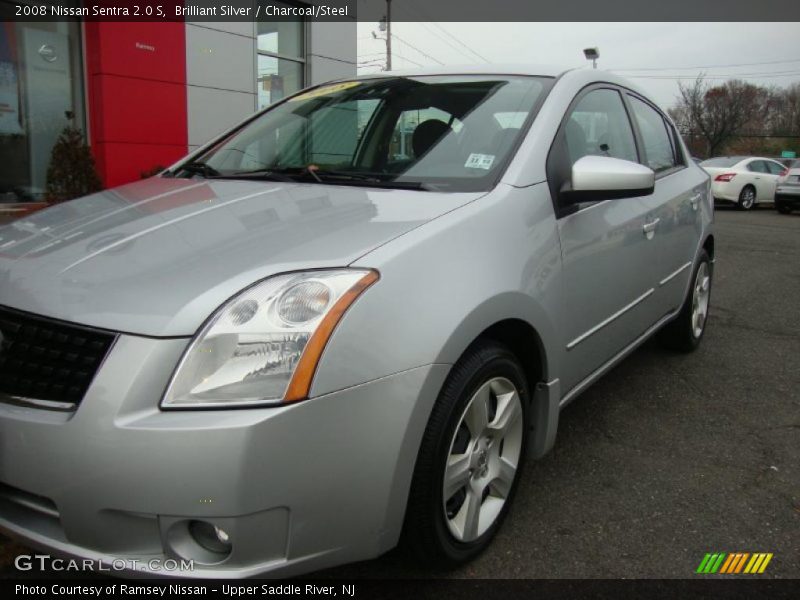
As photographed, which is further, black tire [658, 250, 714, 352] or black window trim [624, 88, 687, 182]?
black tire [658, 250, 714, 352]

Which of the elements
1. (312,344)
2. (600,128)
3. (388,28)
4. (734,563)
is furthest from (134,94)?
(388,28)

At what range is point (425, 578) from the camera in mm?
2148

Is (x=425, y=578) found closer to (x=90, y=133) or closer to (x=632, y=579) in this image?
(x=632, y=579)

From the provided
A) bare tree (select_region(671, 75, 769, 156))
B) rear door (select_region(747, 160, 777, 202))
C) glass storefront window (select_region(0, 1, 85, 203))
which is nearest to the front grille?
glass storefront window (select_region(0, 1, 85, 203))

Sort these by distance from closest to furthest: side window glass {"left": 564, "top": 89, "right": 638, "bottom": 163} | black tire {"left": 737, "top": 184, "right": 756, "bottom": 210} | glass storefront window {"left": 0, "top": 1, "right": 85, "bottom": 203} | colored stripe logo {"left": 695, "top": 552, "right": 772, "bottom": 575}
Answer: colored stripe logo {"left": 695, "top": 552, "right": 772, "bottom": 575}
side window glass {"left": 564, "top": 89, "right": 638, "bottom": 163}
glass storefront window {"left": 0, "top": 1, "right": 85, "bottom": 203}
black tire {"left": 737, "top": 184, "right": 756, "bottom": 210}

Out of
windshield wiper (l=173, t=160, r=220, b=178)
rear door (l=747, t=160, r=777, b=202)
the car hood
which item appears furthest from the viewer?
rear door (l=747, t=160, r=777, b=202)

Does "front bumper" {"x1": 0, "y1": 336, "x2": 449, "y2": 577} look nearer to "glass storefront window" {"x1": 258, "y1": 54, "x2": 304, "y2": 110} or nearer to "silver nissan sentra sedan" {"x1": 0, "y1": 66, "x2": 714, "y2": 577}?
"silver nissan sentra sedan" {"x1": 0, "y1": 66, "x2": 714, "y2": 577}

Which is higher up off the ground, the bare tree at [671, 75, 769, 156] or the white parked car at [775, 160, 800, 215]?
the bare tree at [671, 75, 769, 156]

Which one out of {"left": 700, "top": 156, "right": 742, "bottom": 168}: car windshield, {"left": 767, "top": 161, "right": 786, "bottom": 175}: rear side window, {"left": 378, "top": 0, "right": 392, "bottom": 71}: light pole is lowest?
{"left": 767, "top": 161, "right": 786, "bottom": 175}: rear side window

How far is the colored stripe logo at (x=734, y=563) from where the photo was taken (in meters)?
2.23

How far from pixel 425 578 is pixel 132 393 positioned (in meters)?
1.12

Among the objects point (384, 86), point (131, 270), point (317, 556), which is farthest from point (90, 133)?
point (317, 556)

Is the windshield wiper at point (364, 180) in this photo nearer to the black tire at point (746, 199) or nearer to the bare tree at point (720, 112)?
the black tire at point (746, 199)

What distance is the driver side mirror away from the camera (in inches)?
96.3
